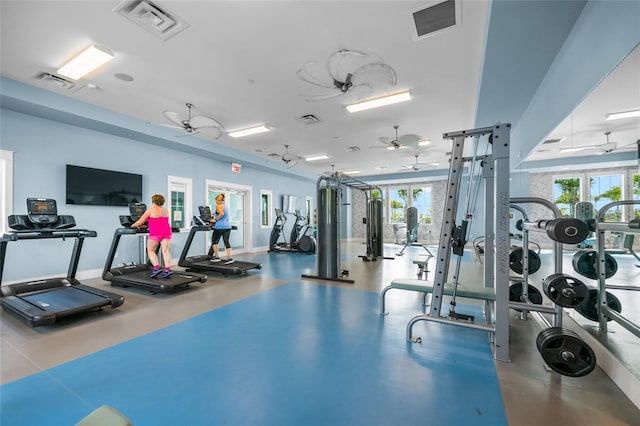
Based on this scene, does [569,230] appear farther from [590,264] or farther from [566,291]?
[590,264]

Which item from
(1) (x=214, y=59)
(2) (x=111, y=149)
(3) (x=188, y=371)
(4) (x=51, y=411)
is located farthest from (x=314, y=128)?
(4) (x=51, y=411)

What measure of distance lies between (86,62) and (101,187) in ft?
9.20

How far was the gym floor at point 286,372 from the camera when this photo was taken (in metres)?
1.70

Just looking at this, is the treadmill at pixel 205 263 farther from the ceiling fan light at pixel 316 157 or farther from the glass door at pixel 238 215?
the ceiling fan light at pixel 316 157

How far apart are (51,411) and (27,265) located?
444cm

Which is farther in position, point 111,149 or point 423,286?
point 111,149

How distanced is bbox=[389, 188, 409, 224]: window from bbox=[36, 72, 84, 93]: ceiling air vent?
40.6 ft

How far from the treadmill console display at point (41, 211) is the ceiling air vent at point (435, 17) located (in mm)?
5200

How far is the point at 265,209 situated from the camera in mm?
10117

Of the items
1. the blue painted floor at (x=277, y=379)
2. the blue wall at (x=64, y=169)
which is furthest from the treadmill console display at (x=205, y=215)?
the blue painted floor at (x=277, y=379)

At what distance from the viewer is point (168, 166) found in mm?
6820

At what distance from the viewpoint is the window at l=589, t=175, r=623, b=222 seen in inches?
85.8

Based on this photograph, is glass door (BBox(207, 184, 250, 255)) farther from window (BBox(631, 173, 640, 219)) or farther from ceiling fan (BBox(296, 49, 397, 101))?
window (BBox(631, 173, 640, 219))

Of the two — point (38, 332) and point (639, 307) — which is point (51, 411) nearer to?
point (38, 332)
